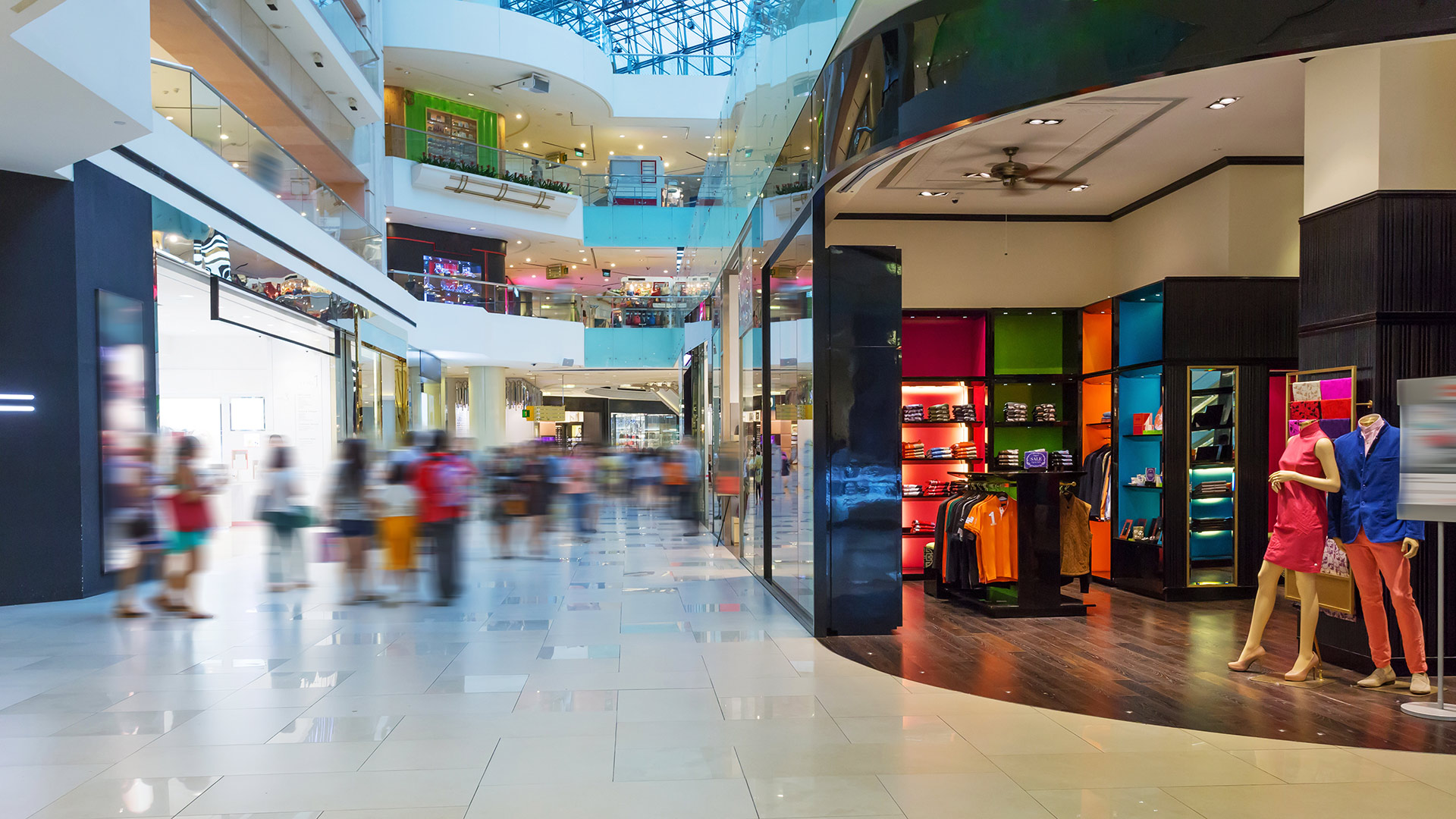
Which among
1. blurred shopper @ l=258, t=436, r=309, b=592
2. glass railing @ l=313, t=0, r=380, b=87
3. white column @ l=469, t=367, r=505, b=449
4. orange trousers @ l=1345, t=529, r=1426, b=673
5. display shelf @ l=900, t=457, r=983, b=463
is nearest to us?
orange trousers @ l=1345, t=529, r=1426, b=673

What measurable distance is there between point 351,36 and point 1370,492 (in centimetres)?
1862

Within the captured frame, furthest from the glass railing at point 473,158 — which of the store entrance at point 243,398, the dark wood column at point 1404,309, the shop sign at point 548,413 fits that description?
the dark wood column at point 1404,309

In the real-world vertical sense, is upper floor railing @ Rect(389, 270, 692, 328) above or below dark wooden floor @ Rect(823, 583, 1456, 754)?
above

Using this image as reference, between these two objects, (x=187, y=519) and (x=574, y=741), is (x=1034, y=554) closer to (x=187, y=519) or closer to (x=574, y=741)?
(x=574, y=741)

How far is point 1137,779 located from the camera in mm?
3543

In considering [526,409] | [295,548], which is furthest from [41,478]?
[526,409]

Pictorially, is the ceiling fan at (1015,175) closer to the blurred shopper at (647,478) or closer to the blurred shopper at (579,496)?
the blurred shopper at (579,496)

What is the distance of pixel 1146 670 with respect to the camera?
213 inches

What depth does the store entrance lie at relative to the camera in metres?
A: 12.5

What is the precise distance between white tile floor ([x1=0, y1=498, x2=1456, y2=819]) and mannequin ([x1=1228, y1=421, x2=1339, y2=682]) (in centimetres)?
138

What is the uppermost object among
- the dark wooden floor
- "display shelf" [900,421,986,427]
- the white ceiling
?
the white ceiling

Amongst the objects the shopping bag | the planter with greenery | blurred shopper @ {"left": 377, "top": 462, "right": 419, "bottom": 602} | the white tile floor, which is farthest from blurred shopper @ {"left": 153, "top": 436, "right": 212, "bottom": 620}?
the planter with greenery

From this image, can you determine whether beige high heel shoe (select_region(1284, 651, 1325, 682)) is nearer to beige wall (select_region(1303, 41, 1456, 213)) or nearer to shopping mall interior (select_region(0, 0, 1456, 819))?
shopping mall interior (select_region(0, 0, 1456, 819))

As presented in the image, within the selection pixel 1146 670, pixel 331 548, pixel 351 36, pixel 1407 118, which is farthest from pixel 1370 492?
→ pixel 351 36
